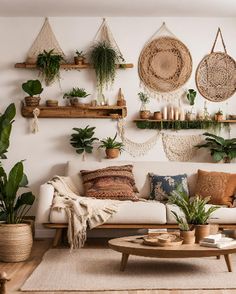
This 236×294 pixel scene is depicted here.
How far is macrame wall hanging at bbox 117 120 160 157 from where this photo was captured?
269 inches

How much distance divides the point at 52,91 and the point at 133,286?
10.7 ft

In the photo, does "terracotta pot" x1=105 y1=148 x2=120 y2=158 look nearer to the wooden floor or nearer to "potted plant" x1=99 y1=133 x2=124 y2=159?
"potted plant" x1=99 y1=133 x2=124 y2=159

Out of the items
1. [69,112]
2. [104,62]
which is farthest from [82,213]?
[104,62]

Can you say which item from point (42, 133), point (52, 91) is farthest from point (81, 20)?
point (42, 133)

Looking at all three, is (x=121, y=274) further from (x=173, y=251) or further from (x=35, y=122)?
(x=35, y=122)

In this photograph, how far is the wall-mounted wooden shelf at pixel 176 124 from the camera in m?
6.79

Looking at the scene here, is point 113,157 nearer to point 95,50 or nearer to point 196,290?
point 95,50

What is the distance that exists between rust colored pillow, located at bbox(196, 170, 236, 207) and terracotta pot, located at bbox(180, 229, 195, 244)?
58.7 inches

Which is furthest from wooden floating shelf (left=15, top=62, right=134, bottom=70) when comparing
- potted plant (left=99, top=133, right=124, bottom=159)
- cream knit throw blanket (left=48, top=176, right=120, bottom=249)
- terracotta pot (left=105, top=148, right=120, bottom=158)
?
cream knit throw blanket (left=48, top=176, right=120, bottom=249)

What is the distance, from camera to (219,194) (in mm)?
6051

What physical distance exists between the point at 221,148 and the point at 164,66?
46.8 inches

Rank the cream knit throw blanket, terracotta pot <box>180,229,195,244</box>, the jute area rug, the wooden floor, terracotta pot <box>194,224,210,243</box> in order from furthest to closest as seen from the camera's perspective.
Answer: the cream knit throw blanket
terracotta pot <box>194,224,210,243</box>
terracotta pot <box>180,229,195,244</box>
the jute area rug
the wooden floor

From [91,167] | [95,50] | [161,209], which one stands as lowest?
[161,209]

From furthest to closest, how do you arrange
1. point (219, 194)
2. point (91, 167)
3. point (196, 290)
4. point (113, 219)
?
point (91, 167) → point (219, 194) → point (113, 219) → point (196, 290)
